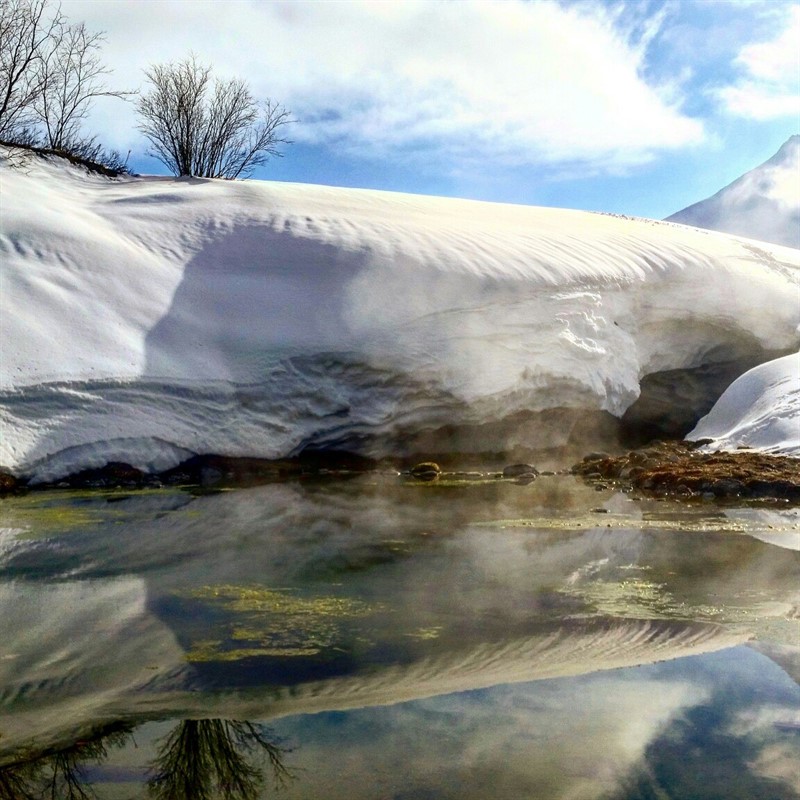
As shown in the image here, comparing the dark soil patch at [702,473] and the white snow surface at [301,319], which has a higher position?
the white snow surface at [301,319]

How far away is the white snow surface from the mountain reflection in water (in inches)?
112

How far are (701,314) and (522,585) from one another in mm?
9246

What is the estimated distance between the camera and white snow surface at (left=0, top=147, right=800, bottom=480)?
1026cm

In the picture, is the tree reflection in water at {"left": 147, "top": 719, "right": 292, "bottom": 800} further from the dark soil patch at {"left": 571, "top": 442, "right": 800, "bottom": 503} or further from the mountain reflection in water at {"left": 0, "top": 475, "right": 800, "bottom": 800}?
the dark soil patch at {"left": 571, "top": 442, "right": 800, "bottom": 503}

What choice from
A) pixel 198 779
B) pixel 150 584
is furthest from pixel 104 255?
pixel 198 779

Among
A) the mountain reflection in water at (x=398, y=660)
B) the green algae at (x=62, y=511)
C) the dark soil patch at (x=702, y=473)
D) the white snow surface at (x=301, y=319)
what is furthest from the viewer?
the white snow surface at (x=301, y=319)

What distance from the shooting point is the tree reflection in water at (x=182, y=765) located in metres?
3.09

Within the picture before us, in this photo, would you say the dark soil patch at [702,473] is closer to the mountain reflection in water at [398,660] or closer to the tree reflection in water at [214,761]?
the mountain reflection in water at [398,660]

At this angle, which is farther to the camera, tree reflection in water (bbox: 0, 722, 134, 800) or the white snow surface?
the white snow surface

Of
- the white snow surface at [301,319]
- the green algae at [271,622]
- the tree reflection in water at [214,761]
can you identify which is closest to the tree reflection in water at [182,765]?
the tree reflection in water at [214,761]

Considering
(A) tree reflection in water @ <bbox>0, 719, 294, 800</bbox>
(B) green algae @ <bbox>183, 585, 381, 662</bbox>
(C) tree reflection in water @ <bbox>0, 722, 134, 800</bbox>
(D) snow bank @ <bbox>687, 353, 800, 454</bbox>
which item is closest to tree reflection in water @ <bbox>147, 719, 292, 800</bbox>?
(A) tree reflection in water @ <bbox>0, 719, 294, 800</bbox>

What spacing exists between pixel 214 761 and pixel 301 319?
27.7ft

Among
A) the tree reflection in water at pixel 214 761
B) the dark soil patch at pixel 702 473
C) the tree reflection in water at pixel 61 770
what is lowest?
the tree reflection in water at pixel 61 770

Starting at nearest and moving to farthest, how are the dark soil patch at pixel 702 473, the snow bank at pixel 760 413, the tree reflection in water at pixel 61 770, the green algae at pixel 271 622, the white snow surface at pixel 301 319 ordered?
the tree reflection in water at pixel 61 770 < the green algae at pixel 271 622 < the dark soil patch at pixel 702 473 < the white snow surface at pixel 301 319 < the snow bank at pixel 760 413
